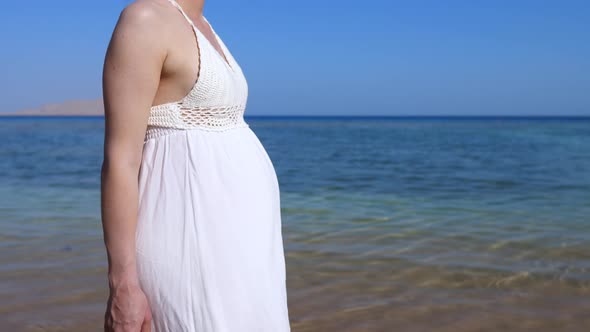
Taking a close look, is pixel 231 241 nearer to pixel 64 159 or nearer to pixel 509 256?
pixel 509 256

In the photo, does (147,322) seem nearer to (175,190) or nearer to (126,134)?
(175,190)

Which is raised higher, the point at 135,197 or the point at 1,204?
the point at 135,197

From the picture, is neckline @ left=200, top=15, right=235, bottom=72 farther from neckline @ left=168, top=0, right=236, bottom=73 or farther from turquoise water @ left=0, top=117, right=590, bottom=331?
turquoise water @ left=0, top=117, right=590, bottom=331

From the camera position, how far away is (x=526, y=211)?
8.13 metres

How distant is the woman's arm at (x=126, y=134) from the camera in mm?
1364

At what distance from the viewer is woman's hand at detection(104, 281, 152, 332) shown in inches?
55.7

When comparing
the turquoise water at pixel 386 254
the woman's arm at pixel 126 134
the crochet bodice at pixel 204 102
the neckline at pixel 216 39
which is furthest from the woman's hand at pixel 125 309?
the turquoise water at pixel 386 254

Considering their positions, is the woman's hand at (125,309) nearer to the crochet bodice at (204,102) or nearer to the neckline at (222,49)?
the crochet bodice at (204,102)

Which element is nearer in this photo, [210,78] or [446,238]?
[210,78]

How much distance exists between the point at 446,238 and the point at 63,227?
4304mm

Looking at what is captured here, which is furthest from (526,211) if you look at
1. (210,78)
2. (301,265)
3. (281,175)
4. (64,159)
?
(64,159)

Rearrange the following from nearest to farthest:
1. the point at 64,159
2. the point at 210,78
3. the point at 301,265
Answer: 1. the point at 210,78
2. the point at 301,265
3. the point at 64,159

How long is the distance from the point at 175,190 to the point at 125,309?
31 centimetres

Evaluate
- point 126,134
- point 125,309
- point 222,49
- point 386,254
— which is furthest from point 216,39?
point 386,254
